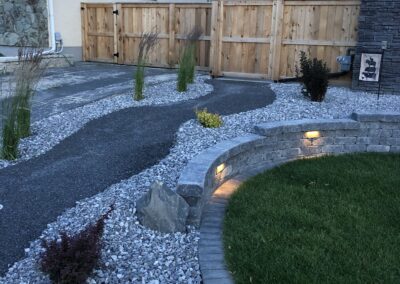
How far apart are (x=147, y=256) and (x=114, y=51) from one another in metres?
10.1

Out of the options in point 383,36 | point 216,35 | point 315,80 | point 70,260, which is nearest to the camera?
point 70,260

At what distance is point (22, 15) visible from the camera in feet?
35.7

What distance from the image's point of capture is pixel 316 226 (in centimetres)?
337

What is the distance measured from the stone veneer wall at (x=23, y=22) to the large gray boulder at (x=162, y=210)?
29.6 feet

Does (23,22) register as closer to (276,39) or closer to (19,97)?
(276,39)

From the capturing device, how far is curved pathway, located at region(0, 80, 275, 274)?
10.00 feet

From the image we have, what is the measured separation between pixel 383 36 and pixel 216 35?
138 inches

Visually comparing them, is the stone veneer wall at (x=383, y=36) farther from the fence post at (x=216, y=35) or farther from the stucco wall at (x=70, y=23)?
the stucco wall at (x=70, y=23)

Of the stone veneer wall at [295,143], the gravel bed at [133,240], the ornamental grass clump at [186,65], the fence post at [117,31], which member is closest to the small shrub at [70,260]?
the gravel bed at [133,240]

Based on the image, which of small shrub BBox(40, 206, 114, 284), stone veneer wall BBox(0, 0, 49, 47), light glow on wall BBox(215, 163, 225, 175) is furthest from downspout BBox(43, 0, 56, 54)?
small shrub BBox(40, 206, 114, 284)

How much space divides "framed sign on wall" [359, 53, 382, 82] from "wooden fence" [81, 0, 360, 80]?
0.92 meters

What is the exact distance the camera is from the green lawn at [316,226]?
2742 millimetres

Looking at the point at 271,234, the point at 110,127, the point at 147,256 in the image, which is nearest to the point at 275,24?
the point at 110,127

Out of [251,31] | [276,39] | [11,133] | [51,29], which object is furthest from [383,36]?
[51,29]
